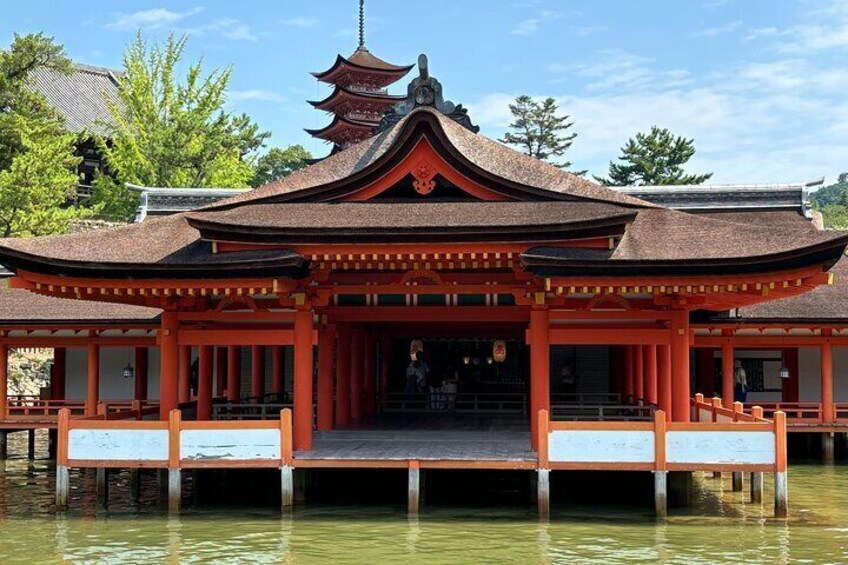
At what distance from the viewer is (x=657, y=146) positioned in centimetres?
6256

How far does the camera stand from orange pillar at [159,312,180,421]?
1816 cm

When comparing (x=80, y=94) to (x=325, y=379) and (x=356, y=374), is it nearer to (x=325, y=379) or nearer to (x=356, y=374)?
(x=356, y=374)

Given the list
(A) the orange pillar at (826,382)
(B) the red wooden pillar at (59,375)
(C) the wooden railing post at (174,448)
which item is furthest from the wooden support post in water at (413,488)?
(B) the red wooden pillar at (59,375)

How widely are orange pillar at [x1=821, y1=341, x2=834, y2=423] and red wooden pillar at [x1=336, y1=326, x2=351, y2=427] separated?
11686mm

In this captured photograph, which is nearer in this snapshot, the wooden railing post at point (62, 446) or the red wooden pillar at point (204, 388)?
the wooden railing post at point (62, 446)

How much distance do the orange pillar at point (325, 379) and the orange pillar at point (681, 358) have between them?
269 inches

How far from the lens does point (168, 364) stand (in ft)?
59.6

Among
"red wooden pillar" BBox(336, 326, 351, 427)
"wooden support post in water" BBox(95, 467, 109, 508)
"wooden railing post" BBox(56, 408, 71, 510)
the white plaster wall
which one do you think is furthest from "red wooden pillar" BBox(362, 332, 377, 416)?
the white plaster wall

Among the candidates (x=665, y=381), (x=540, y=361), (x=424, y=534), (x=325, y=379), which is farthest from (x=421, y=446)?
(x=665, y=381)

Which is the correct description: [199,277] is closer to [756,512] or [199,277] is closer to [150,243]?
[150,243]

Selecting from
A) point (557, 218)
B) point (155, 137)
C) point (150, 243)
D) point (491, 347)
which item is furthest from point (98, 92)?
point (557, 218)

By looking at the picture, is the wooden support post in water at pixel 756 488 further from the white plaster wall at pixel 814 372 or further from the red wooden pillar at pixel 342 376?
the white plaster wall at pixel 814 372

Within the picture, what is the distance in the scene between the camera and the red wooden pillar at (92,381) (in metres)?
24.5

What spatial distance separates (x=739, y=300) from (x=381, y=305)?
687cm
